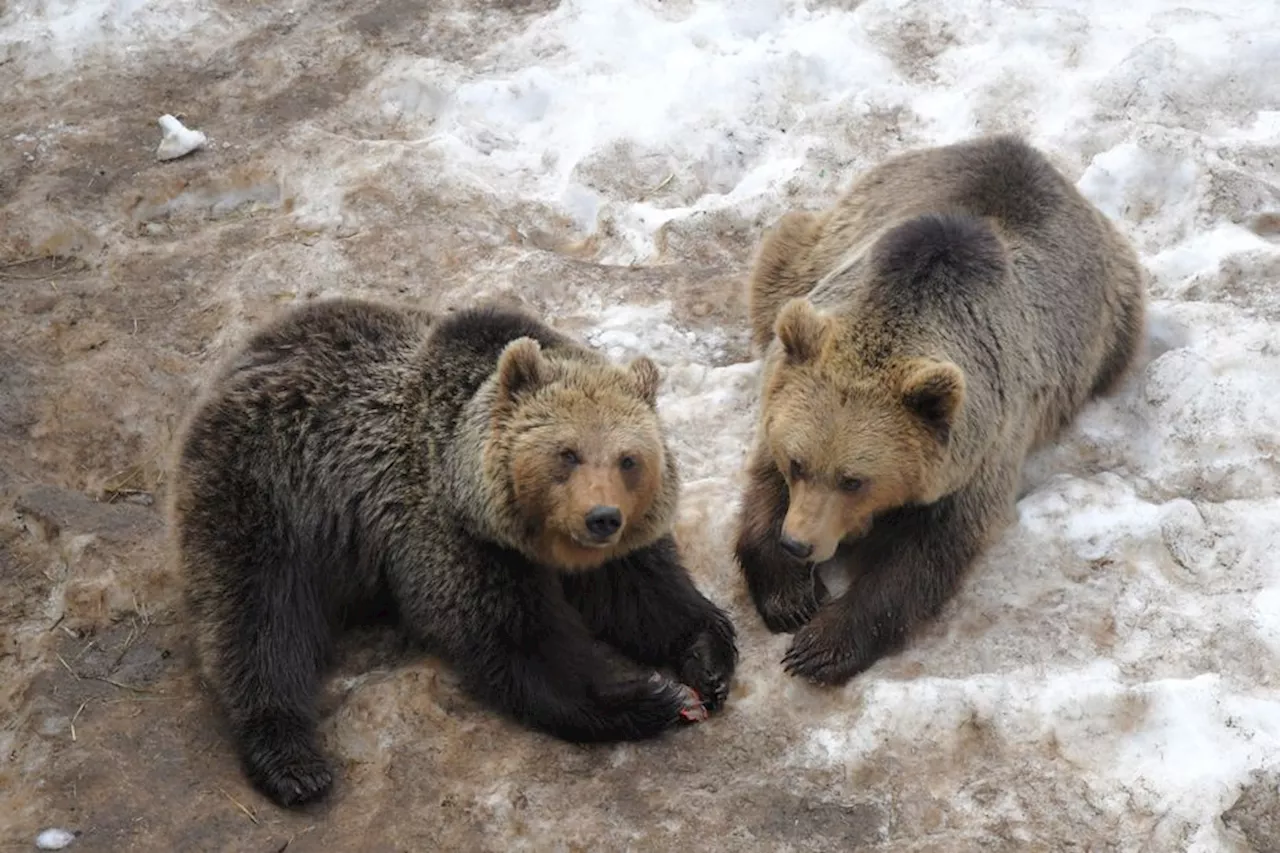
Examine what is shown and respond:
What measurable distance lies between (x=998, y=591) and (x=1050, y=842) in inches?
59.3

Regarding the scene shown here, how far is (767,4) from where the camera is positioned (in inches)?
408

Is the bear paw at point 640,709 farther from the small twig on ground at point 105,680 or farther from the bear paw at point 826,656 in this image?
the small twig on ground at point 105,680

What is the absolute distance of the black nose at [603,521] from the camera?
17.7 feet

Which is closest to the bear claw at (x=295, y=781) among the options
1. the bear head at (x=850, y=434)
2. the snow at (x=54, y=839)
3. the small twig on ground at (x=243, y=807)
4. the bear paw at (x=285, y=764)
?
the bear paw at (x=285, y=764)

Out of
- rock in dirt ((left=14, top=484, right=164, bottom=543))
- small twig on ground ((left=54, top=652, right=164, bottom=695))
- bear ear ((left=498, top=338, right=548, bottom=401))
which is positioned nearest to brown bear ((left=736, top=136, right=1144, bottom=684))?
bear ear ((left=498, top=338, right=548, bottom=401))

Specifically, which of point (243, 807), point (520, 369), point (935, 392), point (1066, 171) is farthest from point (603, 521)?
point (1066, 171)

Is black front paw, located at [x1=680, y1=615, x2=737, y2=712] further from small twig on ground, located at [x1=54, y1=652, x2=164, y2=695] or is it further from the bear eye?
small twig on ground, located at [x1=54, y1=652, x2=164, y2=695]

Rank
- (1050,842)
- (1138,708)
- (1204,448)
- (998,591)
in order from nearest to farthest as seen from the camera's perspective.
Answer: (1050,842), (1138,708), (998,591), (1204,448)

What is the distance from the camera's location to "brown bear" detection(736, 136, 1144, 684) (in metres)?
5.94

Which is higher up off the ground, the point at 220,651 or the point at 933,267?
the point at 933,267

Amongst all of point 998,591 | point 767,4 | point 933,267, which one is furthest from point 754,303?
point 767,4

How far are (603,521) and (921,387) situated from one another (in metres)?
1.46

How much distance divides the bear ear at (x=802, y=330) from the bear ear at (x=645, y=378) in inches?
24.2

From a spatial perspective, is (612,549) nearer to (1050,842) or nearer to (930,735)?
(930,735)
